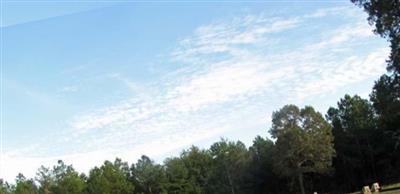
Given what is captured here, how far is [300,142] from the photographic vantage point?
87500 millimetres

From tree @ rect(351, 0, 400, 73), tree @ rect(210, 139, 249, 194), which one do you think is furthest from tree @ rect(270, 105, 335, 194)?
tree @ rect(351, 0, 400, 73)

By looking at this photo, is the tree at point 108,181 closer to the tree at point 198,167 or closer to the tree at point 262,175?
the tree at point 198,167

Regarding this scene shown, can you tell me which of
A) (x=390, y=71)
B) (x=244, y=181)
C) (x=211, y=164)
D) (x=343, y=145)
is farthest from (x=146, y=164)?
(x=390, y=71)

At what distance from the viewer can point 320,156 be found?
88312mm

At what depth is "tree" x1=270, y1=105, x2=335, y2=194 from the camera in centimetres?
8800

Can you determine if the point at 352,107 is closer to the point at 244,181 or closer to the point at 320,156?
the point at 320,156

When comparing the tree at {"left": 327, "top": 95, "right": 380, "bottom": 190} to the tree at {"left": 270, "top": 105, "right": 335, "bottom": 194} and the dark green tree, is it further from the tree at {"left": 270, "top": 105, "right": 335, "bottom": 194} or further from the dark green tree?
the dark green tree

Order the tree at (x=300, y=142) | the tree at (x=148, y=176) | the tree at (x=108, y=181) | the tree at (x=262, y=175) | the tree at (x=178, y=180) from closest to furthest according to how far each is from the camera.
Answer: the tree at (x=300, y=142) → the tree at (x=262, y=175) → the tree at (x=108, y=181) → the tree at (x=178, y=180) → the tree at (x=148, y=176)

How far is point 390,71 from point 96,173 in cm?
9831

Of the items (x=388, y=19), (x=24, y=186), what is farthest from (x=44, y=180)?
(x=388, y=19)

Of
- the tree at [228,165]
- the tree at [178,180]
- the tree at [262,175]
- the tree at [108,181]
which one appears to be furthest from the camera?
the tree at [178,180]

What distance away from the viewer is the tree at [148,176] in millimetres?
A: 124806

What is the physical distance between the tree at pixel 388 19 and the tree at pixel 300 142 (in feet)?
191

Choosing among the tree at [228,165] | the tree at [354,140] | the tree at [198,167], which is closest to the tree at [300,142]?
the tree at [354,140]
